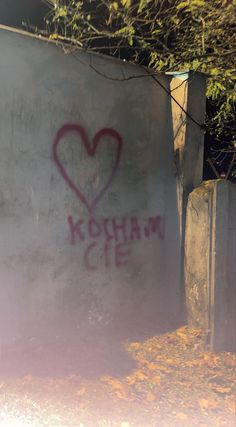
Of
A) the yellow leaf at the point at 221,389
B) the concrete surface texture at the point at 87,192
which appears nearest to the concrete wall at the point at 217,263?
the concrete surface texture at the point at 87,192

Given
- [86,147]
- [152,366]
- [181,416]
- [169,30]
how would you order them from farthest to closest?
[169,30] < [86,147] < [152,366] < [181,416]

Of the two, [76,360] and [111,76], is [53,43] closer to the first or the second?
[111,76]

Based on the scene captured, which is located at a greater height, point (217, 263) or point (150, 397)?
point (217, 263)

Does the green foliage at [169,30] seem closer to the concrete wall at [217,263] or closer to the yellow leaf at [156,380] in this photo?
the concrete wall at [217,263]

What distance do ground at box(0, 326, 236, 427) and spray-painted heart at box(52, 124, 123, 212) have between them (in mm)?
1437

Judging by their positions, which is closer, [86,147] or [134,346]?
[86,147]

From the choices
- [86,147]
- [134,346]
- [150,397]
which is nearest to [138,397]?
[150,397]

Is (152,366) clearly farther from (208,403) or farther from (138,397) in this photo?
(208,403)

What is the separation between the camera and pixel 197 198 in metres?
4.40

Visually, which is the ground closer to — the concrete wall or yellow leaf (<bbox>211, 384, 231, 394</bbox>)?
yellow leaf (<bbox>211, 384, 231, 394</bbox>)

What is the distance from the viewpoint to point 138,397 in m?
3.33

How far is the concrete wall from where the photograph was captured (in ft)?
13.5

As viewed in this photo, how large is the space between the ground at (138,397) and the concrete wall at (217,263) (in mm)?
280

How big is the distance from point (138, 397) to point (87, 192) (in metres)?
1.72
